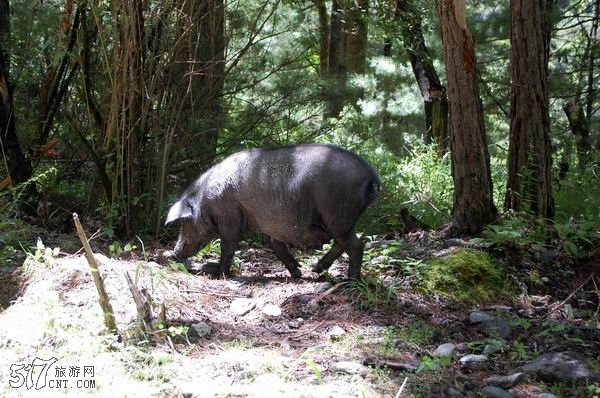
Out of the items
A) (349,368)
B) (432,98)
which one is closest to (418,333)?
(349,368)

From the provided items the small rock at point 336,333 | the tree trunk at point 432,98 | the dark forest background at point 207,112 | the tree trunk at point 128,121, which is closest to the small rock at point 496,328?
the small rock at point 336,333

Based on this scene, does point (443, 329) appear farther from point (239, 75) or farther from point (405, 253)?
point (239, 75)

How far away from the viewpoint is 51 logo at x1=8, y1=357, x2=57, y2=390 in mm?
3957

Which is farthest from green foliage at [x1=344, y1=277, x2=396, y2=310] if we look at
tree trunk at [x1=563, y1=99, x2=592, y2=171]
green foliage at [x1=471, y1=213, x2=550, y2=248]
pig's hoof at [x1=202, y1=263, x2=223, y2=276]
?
tree trunk at [x1=563, y1=99, x2=592, y2=171]

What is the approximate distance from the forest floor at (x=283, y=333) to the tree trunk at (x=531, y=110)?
0.81m

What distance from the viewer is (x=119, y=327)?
15.0ft

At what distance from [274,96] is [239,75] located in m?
0.51

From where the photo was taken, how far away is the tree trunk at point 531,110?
6918mm

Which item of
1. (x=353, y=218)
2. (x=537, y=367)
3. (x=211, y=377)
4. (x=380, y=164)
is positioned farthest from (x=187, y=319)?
(x=380, y=164)

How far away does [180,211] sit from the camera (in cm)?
676

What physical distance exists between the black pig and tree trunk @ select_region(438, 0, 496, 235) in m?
1.29

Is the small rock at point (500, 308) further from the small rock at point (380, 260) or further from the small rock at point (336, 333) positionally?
the small rock at point (336, 333)

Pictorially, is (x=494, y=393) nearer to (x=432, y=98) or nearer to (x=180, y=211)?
(x=180, y=211)

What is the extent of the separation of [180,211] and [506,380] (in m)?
3.62
